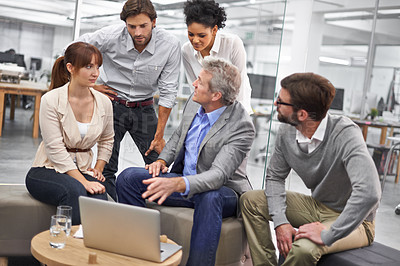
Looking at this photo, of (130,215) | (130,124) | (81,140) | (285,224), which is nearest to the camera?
(130,215)

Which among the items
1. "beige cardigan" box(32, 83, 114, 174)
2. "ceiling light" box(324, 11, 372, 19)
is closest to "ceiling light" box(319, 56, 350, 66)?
"ceiling light" box(324, 11, 372, 19)

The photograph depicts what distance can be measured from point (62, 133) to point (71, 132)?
0.06m

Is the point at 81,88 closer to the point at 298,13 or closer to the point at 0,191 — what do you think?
the point at 0,191

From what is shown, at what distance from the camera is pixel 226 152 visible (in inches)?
99.6

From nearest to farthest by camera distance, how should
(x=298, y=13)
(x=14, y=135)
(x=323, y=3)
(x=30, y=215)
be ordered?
(x=30, y=215) → (x=14, y=135) → (x=298, y=13) → (x=323, y=3)

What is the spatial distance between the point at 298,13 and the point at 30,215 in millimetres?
4076

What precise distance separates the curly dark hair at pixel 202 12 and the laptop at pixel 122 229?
1.45 metres

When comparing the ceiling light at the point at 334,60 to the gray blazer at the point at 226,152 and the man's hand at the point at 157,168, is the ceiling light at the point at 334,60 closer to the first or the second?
the gray blazer at the point at 226,152

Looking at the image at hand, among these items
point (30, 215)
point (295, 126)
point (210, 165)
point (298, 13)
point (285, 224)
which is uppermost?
point (298, 13)

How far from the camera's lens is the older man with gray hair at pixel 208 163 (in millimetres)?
2352

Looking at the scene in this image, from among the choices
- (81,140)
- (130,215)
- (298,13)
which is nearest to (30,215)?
(81,140)

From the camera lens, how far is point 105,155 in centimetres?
296

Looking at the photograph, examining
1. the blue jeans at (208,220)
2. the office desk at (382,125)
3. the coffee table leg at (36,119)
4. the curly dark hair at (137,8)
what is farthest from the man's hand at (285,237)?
the office desk at (382,125)

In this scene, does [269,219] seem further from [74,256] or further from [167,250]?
[74,256]
